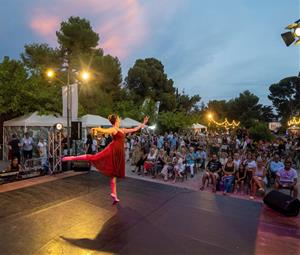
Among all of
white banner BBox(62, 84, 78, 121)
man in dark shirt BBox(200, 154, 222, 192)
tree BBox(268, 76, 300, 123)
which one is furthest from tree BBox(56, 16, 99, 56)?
tree BBox(268, 76, 300, 123)

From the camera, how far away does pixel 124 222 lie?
4250mm

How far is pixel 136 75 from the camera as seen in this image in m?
31.1

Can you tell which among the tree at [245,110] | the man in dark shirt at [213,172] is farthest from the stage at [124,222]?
the tree at [245,110]

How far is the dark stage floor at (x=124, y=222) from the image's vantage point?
3.42 metres

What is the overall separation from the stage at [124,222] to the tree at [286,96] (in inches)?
1838

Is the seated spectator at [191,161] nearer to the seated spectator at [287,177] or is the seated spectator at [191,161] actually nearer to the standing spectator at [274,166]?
the standing spectator at [274,166]

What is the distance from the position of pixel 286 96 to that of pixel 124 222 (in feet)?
171

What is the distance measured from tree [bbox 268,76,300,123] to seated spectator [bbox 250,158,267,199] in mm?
44036

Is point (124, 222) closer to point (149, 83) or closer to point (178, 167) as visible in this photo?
point (178, 167)

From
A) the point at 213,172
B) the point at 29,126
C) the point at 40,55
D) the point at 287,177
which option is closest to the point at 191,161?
the point at 213,172

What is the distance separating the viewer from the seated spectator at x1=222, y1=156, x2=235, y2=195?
7125 mm

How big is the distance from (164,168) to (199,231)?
4.51 metres

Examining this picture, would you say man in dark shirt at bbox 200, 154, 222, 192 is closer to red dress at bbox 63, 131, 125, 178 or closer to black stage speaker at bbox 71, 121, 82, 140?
red dress at bbox 63, 131, 125, 178

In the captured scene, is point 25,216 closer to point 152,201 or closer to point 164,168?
point 152,201
